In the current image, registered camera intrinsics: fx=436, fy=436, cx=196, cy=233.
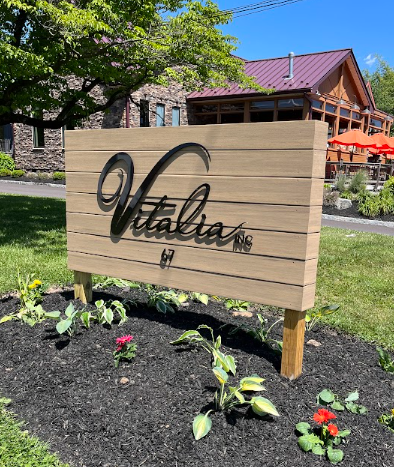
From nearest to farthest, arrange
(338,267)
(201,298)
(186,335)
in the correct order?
(186,335)
(201,298)
(338,267)

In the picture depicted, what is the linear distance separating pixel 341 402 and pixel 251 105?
21.8m

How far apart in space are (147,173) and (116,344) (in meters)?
1.29

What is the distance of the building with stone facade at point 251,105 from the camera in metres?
21.3

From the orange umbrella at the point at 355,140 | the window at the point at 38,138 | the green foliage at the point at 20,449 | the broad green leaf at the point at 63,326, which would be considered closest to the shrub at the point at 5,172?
the window at the point at 38,138

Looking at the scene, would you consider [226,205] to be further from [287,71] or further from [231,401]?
[287,71]

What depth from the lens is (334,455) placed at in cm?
214

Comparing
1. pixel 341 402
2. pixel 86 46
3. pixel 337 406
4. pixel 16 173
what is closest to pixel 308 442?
pixel 337 406

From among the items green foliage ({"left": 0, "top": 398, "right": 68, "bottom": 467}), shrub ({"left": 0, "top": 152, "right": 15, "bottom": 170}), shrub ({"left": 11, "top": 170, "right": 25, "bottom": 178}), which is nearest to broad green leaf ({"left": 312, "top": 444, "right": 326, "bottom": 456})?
green foliage ({"left": 0, "top": 398, "right": 68, "bottom": 467})

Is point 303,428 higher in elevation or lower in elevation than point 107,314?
lower

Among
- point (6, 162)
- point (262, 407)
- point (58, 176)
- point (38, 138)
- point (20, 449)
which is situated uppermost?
point (38, 138)

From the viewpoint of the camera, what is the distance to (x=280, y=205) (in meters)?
2.79

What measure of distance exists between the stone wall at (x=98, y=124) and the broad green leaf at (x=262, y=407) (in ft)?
66.9

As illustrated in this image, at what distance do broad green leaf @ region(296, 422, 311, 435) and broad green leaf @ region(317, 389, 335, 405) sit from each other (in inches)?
10.9

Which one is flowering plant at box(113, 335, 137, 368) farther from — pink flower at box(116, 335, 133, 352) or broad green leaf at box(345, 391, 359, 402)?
broad green leaf at box(345, 391, 359, 402)
